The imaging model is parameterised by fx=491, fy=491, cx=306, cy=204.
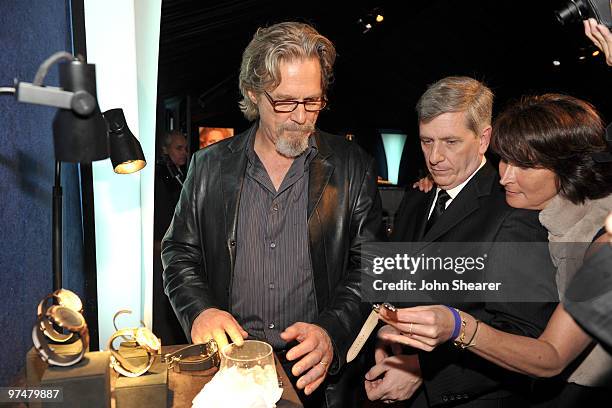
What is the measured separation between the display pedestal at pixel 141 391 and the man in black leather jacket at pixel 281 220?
2.09 feet

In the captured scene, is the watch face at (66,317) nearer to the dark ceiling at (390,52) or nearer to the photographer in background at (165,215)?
the photographer in background at (165,215)

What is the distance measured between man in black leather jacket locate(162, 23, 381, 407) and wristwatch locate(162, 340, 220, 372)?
33 cm

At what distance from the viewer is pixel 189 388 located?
1.27 metres

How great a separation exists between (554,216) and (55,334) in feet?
4.71

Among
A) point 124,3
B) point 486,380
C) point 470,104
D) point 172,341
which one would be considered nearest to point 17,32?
point 124,3

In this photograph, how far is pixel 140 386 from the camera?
3.49ft

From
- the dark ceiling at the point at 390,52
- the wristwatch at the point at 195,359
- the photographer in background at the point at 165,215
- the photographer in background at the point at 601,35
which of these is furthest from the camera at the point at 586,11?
the dark ceiling at the point at 390,52

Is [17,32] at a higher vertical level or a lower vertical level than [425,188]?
higher

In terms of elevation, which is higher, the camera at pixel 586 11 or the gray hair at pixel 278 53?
the camera at pixel 586 11

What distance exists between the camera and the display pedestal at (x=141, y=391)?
1047 millimetres

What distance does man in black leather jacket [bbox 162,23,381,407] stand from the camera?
1.84m

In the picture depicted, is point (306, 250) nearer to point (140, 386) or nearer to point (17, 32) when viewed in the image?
point (140, 386)

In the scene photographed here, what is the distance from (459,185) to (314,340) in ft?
3.10

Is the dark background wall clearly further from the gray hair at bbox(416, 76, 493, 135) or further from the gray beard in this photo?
the gray hair at bbox(416, 76, 493, 135)
